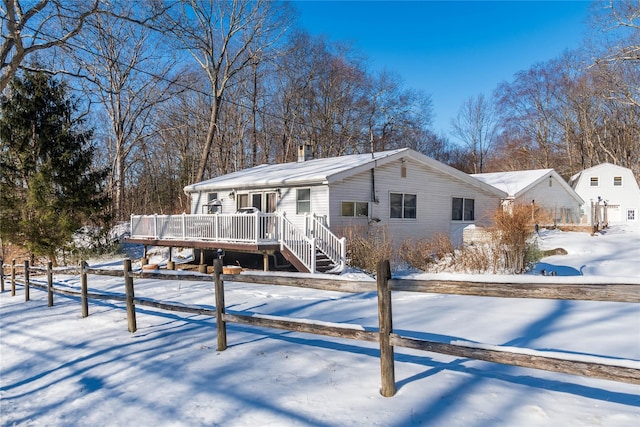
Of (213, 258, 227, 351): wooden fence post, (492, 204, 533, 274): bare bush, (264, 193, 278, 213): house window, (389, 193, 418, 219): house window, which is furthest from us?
(389, 193, 418, 219): house window

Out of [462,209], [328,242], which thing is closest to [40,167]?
Answer: [328,242]

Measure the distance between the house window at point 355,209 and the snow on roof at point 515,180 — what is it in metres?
12.4

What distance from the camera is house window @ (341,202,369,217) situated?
15.2 meters

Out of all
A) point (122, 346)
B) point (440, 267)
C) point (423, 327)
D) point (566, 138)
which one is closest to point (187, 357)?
point (122, 346)

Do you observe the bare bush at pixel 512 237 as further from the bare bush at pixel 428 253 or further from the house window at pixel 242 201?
the house window at pixel 242 201

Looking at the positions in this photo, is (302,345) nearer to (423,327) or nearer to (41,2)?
(423,327)

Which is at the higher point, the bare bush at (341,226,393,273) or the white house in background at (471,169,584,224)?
the white house in background at (471,169,584,224)

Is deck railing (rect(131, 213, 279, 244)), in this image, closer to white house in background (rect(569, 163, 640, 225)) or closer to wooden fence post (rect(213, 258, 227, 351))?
wooden fence post (rect(213, 258, 227, 351))

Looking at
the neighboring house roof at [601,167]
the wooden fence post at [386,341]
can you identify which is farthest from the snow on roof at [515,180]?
the wooden fence post at [386,341]

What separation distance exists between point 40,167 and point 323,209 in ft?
39.7

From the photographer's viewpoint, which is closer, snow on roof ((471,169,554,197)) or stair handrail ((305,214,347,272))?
stair handrail ((305,214,347,272))

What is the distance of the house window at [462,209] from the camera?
763 inches

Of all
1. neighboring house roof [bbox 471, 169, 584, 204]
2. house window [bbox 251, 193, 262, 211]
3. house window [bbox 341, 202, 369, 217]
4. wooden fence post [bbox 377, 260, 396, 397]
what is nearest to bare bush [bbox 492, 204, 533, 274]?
house window [bbox 341, 202, 369, 217]

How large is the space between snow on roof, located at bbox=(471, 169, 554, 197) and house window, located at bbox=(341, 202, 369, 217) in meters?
12.4
